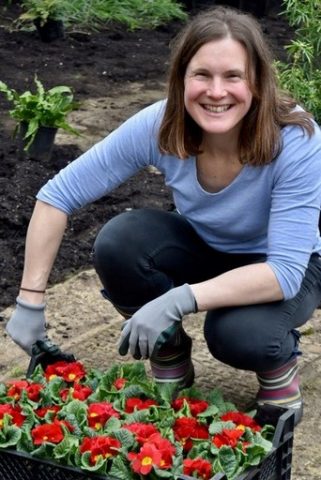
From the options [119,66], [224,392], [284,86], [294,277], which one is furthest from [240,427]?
[119,66]

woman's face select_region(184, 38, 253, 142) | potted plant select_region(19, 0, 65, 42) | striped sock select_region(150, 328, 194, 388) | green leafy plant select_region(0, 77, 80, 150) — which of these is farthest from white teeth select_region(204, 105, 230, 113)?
potted plant select_region(19, 0, 65, 42)

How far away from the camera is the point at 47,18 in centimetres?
815

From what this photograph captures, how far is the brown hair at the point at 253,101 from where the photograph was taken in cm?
315

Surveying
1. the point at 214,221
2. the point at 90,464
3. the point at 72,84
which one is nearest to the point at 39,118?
the point at 72,84

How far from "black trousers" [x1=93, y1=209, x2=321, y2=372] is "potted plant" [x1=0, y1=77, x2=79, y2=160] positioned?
2130 mm

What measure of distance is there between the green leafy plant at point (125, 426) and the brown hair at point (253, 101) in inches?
25.7

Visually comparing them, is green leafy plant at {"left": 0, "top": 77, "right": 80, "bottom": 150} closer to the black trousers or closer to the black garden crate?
the black trousers

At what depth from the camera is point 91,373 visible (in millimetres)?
3223

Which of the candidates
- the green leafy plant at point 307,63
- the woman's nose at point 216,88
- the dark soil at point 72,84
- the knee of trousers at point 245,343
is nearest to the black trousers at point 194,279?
the knee of trousers at point 245,343

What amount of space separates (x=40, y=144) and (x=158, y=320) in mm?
2701

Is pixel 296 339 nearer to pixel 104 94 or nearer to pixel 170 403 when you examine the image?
pixel 170 403

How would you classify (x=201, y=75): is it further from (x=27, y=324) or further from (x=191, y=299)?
(x=27, y=324)

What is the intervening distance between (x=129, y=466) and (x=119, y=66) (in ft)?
17.2

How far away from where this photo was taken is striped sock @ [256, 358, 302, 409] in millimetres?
3383
